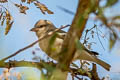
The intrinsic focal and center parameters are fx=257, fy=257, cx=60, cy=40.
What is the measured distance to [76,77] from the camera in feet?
6.98

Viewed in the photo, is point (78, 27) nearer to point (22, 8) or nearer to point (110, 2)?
point (110, 2)

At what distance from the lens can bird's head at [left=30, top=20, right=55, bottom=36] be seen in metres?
2.85

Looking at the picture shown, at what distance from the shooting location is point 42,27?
2930 mm

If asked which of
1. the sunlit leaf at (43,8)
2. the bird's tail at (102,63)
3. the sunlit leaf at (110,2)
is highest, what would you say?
the sunlit leaf at (43,8)

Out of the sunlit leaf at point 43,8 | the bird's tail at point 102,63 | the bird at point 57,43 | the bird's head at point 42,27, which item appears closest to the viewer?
the bird at point 57,43

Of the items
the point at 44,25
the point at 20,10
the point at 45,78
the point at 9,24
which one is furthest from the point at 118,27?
the point at 44,25

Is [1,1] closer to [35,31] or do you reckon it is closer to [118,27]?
[35,31]

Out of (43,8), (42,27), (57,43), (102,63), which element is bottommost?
(102,63)

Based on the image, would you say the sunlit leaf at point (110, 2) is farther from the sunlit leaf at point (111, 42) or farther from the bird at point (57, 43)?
the bird at point (57, 43)

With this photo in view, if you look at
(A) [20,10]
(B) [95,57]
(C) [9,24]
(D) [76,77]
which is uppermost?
(A) [20,10]

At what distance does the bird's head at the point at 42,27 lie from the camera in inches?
112

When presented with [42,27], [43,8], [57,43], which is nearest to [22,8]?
[43,8]

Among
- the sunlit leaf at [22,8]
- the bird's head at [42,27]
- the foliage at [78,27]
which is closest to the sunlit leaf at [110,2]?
the foliage at [78,27]

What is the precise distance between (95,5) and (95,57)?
5.53 ft
